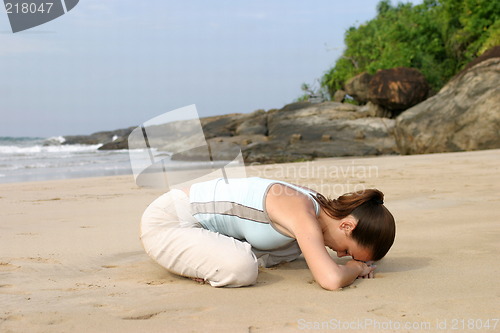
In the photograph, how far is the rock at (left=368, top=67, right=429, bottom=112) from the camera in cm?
1550

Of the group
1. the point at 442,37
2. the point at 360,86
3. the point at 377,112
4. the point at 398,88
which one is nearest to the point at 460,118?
the point at 398,88

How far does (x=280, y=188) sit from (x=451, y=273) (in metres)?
1.01

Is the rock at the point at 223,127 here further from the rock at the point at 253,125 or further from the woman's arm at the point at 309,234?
the woman's arm at the point at 309,234

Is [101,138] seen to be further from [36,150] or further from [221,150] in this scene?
[221,150]

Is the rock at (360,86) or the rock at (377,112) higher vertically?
the rock at (360,86)

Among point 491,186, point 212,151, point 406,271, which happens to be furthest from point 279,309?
point 212,151

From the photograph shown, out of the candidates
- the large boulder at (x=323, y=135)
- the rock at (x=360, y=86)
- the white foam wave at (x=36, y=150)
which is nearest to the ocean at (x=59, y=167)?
the large boulder at (x=323, y=135)

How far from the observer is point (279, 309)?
2170 mm

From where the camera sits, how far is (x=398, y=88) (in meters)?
15.5

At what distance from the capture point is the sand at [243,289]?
2004 mm

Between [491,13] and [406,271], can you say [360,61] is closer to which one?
[491,13]

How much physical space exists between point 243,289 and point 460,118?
10.7 m

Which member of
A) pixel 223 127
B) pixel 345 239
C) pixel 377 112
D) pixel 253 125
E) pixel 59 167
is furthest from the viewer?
pixel 223 127

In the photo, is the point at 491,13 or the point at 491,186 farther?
the point at 491,13
